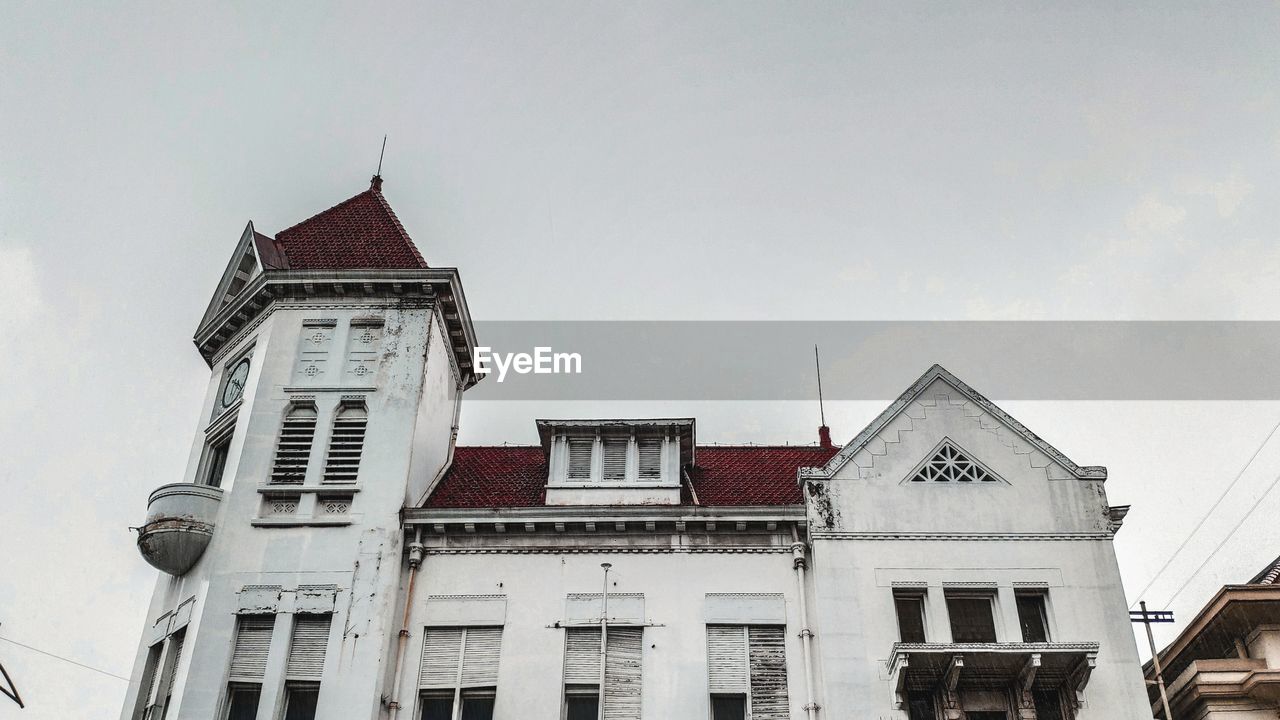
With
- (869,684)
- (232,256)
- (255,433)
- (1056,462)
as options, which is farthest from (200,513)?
(1056,462)

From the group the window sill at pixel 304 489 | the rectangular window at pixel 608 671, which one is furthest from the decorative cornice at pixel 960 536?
the window sill at pixel 304 489

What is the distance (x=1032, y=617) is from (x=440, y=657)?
12776mm

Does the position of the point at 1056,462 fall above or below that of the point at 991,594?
above

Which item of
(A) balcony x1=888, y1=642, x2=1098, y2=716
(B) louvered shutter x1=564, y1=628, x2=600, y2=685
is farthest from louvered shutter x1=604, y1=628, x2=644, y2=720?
(A) balcony x1=888, y1=642, x2=1098, y2=716

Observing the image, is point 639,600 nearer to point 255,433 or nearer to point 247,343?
point 255,433

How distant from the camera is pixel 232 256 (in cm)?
3250

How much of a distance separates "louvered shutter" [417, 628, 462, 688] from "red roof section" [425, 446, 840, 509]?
115 inches

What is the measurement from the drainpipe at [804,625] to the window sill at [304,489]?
10.2 meters

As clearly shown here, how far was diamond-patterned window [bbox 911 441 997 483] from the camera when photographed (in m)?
26.2

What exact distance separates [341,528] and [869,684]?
39.8 feet

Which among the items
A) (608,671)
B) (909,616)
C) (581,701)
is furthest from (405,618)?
(909,616)

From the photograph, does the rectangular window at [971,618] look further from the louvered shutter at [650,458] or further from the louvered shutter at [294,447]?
the louvered shutter at [294,447]

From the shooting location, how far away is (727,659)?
79.6 feet

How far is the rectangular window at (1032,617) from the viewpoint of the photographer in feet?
79.0
